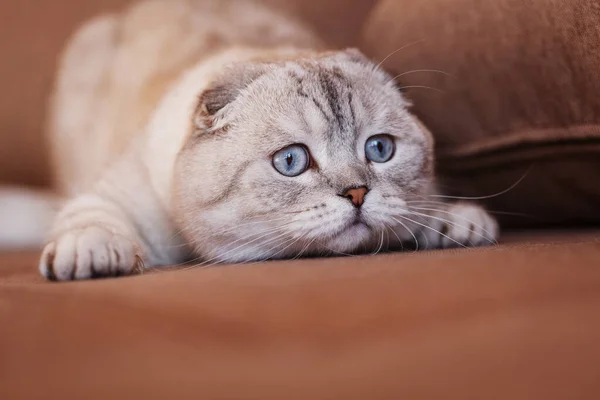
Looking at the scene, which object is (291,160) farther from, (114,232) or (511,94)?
(511,94)

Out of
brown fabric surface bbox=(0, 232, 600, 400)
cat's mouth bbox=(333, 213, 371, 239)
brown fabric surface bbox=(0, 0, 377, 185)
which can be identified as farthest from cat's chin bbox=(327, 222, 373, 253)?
brown fabric surface bbox=(0, 0, 377, 185)

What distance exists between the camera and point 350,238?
4.64ft

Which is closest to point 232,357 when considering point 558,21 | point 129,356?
point 129,356

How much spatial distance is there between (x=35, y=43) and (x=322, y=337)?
88.8 inches

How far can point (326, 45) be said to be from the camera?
2.51 meters

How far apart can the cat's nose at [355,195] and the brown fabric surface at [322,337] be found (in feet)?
1.34

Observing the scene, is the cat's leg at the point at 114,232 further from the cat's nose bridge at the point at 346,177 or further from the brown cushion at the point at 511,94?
the brown cushion at the point at 511,94

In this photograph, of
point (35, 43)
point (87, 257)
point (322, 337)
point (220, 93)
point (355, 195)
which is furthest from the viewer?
point (35, 43)

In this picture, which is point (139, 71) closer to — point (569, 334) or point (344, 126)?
point (344, 126)

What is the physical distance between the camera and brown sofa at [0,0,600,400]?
2.22 ft

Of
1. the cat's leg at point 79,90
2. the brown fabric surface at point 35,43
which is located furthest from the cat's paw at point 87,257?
the brown fabric surface at point 35,43


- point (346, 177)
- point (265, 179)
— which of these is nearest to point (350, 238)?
point (346, 177)

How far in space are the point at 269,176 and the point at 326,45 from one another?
3.94ft

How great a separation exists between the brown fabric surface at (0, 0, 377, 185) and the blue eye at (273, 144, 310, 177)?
3.78ft
